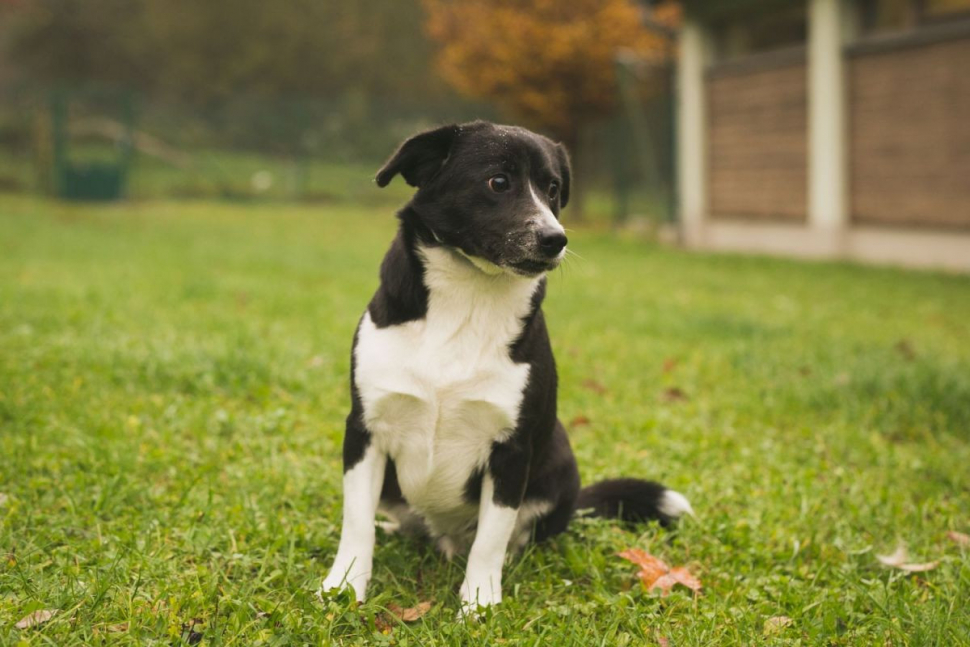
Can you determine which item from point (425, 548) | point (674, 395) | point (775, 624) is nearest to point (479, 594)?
point (425, 548)

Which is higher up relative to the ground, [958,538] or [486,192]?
[486,192]

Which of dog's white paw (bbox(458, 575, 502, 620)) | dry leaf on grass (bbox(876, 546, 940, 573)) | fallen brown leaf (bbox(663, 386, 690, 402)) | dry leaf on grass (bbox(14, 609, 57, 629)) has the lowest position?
fallen brown leaf (bbox(663, 386, 690, 402))

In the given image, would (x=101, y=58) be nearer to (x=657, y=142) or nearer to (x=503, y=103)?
(x=503, y=103)

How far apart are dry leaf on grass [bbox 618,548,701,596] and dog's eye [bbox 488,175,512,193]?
1280 mm

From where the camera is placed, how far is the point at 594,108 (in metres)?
21.4

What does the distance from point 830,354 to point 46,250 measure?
884 cm

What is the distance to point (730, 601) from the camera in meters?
2.83

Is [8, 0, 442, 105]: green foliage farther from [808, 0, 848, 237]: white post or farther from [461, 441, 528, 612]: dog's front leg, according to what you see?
[461, 441, 528, 612]: dog's front leg

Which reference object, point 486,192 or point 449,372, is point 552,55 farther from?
point 449,372

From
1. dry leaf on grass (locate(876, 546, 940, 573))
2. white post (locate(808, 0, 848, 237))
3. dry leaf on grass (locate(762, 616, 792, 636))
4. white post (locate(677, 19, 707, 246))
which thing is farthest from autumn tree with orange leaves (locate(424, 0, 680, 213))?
dry leaf on grass (locate(762, 616, 792, 636))

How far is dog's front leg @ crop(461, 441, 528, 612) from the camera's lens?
105 inches

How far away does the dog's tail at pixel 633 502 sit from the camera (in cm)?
333

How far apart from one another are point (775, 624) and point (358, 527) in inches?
49.1

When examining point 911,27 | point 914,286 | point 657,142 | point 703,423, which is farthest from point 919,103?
point 703,423
